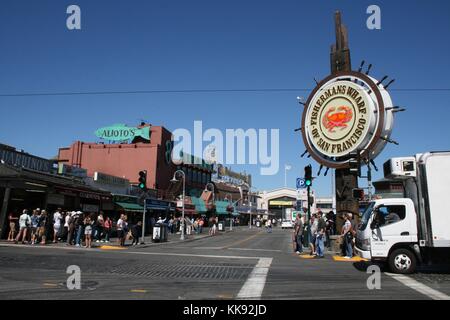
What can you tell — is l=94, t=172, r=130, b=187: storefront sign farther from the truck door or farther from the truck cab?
the truck door

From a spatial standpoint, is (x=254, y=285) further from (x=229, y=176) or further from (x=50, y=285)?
(x=229, y=176)

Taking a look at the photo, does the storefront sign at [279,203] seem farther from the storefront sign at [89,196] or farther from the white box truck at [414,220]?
the white box truck at [414,220]

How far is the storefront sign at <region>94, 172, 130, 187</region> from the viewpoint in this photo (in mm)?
33362

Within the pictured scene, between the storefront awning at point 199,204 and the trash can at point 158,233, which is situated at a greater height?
the storefront awning at point 199,204

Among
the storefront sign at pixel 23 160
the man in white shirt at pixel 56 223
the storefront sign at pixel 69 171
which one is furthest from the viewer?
the storefront sign at pixel 69 171

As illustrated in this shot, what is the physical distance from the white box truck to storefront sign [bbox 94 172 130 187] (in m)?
25.9

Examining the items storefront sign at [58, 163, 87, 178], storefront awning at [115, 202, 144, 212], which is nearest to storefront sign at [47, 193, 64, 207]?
storefront sign at [58, 163, 87, 178]

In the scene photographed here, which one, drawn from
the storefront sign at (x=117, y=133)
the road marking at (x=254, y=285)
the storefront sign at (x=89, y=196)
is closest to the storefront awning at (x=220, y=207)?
the storefront sign at (x=117, y=133)

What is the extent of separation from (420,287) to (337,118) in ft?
44.0

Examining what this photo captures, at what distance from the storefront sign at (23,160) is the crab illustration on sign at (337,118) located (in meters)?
18.9

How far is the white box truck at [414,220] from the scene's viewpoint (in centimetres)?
1098

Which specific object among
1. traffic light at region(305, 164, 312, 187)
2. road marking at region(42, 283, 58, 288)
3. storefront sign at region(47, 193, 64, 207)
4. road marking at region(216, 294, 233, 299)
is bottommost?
road marking at region(216, 294, 233, 299)

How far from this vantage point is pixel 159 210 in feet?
145

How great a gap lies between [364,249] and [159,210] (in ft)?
112
